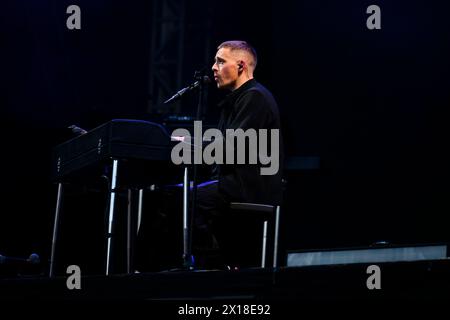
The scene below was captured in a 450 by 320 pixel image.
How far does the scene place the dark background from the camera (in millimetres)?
5266

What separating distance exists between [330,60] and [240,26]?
32.2 inches

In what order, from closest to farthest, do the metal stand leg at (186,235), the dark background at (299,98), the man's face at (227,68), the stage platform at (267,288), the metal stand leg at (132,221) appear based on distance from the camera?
the stage platform at (267,288) < the metal stand leg at (186,235) < the man's face at (227,68) < the metal stand leg at (132,221) < the dark background at (299,98)

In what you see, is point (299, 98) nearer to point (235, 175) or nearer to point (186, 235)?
point (235, 175)

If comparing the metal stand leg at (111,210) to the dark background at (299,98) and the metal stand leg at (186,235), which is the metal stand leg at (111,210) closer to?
the metal stand leg at (186,235)

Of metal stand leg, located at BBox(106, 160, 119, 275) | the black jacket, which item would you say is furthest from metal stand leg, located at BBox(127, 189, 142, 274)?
the black jacket

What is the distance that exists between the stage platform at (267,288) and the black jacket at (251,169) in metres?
1.07

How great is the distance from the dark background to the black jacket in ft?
6.10

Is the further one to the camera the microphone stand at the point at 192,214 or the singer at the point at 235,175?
the singer at the point at 235,175

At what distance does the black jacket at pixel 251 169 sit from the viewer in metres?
3.49

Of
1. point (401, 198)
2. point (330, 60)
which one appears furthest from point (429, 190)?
point (330, 60)

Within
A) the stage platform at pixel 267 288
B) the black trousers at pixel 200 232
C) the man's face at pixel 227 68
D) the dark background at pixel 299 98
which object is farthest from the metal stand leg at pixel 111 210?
the dark background at pixel 299 98

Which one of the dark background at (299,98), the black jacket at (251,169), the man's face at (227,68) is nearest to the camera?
the black jacket at (251,169)

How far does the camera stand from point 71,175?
12.8 ft
